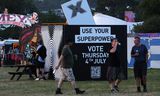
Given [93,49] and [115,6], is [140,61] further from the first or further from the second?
[115,6]

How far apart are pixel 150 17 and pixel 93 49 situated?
131ft

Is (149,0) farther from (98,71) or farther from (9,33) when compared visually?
(98,71)

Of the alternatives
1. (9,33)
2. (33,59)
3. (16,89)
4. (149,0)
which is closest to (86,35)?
(33,59)

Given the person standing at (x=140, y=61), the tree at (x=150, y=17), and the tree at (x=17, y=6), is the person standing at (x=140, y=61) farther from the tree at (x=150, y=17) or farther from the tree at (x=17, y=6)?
the tree at (x=17, y=6)

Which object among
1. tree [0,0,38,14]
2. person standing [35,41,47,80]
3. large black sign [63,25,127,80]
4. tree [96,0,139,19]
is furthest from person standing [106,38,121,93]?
tree [96,0,139,19]

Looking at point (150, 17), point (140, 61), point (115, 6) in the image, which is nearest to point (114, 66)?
point (140, 61)

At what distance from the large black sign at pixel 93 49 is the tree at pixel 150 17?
36538 mm

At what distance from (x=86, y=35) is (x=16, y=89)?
5.40 m

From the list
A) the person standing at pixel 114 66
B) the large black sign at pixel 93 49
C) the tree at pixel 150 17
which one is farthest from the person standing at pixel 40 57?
the tree at pixel 150 17

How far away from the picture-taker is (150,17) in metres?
64.4

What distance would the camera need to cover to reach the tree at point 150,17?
6181 cm

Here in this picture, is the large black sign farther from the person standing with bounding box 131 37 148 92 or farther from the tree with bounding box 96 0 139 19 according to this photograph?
the tree with bounding box 96 0 139 19

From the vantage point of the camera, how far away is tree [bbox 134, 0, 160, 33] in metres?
61.8

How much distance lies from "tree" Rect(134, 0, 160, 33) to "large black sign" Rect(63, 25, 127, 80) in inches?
1439
